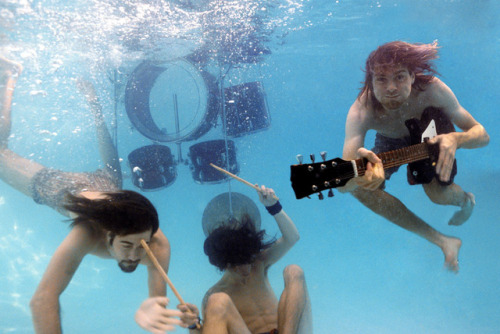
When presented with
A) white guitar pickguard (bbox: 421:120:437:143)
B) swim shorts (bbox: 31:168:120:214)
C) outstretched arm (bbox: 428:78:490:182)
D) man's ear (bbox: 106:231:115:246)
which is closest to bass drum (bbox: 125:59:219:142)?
swim shorts (bbox: 31:168:120:214)

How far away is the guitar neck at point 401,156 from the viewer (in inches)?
99.6

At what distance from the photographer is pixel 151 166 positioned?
5.95m

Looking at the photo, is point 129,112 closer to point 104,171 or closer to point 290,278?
point 104,171

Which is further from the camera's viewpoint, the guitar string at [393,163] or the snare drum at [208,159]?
the snare drum at [208,159]

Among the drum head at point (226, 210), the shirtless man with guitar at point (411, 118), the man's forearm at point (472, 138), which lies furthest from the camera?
the drum head at point (226, 210)

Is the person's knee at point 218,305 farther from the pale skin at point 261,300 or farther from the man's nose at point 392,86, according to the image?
the man's nose at point 392,86

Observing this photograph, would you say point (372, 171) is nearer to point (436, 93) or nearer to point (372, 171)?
point (372, 171)

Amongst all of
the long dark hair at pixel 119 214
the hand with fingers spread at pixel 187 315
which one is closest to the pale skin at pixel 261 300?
the hand with fingers spread at pixel 187 315

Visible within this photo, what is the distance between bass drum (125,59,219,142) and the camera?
716 centimetres

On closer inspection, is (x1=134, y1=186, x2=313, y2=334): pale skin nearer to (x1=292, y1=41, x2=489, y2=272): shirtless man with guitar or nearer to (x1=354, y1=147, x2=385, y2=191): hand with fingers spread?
(x1=292, y1=41, x2=489, y2=272): shirtless man with guitar

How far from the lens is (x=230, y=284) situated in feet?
13.2

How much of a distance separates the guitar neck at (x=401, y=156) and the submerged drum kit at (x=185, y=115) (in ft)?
10.4

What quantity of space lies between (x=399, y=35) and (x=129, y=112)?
858cm

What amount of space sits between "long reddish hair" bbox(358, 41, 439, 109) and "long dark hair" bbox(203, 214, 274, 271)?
202cm
